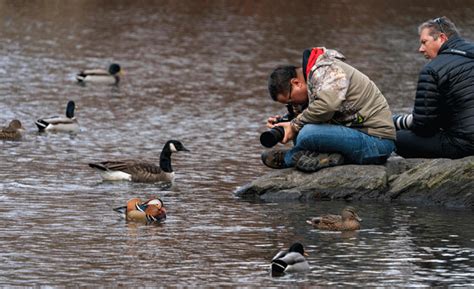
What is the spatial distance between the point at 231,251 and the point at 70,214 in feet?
7.57

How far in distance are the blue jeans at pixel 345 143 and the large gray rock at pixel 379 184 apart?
0.39 ft

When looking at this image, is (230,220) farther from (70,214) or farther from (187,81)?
(187,81)

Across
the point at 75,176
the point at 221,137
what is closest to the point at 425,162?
the point at 75,176

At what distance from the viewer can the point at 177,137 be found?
773 inches

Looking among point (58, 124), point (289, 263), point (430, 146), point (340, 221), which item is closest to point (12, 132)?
point (58, 124)

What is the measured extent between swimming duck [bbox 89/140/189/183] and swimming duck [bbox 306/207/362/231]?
3693 mm

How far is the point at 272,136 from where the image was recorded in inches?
520

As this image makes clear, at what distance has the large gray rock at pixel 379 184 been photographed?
13.4 metres

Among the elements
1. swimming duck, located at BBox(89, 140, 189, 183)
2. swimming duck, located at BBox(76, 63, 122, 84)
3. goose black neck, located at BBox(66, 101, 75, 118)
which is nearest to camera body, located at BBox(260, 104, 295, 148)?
swimming duck, located at BBox(89, 140, 189, 183)

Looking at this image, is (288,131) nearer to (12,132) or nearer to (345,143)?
(345,143)

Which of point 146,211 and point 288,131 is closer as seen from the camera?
point 146,211

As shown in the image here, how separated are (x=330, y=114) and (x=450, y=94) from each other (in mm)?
1167

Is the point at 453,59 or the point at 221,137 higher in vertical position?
the point at 453,59

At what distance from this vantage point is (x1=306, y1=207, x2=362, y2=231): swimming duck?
12.1 metres
